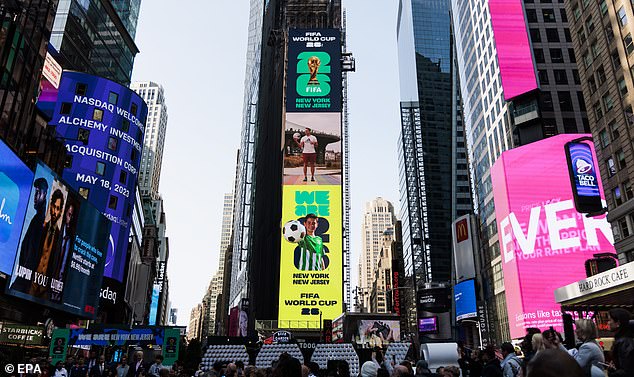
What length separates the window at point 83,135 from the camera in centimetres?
5504

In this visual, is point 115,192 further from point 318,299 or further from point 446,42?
point 446,42

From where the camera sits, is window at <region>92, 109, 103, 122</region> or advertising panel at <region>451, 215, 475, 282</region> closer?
window at <region>92, 109, 103, 122</region>

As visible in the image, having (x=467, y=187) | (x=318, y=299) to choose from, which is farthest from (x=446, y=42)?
(x=318, y=299)

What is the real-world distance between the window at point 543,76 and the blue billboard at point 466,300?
106 ft

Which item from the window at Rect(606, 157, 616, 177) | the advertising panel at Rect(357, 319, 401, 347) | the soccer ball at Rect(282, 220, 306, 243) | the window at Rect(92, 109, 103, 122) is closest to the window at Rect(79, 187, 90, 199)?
the window at Rect(92, 109, 103, 122)

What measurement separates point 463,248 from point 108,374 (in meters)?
72.0

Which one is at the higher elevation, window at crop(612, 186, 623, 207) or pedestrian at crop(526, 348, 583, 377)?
window at crop(612, 186, 623, 207)

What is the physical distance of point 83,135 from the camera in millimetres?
55438

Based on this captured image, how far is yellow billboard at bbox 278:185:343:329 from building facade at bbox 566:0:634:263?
34.0 metres

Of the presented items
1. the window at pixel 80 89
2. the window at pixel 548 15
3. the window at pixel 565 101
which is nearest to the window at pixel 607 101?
the window at pixel 565 101

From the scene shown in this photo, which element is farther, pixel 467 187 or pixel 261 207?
pixel 467 187

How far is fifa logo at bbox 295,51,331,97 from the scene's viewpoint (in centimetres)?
7506

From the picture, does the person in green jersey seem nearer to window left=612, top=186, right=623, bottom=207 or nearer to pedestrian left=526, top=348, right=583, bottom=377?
window left=612, top=186, right=623, bottom=207

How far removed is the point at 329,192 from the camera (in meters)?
69.8
